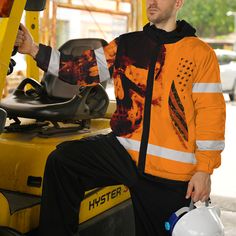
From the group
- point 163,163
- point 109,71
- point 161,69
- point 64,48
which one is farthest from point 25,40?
point 64,48

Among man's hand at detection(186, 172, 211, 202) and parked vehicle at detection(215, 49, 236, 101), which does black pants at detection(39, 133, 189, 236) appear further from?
parked vehicle at detection(215, 49, 236, 101)

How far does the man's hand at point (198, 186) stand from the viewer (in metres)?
2.37

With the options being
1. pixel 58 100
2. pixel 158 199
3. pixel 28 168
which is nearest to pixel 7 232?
pixel 28 168

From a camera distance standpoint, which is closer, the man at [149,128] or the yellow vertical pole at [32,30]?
the man at [149,128]

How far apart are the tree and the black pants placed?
30.2 m

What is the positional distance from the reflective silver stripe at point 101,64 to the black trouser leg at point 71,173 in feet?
1.07

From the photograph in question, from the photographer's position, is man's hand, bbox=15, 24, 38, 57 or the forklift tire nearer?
the forklift tire

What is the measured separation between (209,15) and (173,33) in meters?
31.4

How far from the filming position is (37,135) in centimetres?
308

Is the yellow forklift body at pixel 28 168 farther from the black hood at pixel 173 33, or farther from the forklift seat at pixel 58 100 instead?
the black hood at pixel 173 33

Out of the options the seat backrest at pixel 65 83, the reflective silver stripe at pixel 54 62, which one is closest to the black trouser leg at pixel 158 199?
the reflective silver stripe at pixel 54 62

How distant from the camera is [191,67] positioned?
93.5 inches

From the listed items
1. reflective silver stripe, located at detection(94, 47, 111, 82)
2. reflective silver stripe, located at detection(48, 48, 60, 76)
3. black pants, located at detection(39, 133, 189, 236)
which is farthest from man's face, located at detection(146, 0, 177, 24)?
black pants, located at detection(39, 133, 189, 236)

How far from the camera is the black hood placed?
2.45 m
